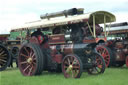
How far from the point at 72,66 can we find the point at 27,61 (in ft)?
7.36

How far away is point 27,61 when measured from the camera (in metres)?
9.25

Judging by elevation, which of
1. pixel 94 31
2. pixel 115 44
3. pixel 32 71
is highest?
pixel 94 31

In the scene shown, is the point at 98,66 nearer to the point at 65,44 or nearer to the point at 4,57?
the point at 65,44

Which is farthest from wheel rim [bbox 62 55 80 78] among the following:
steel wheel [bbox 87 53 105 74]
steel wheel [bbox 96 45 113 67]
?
steel wheel [bbox 96 45 113 67]

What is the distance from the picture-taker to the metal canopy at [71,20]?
26.3ft

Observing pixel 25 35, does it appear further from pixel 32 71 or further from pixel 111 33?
pixel 111 33

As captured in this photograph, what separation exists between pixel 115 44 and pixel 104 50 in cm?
64

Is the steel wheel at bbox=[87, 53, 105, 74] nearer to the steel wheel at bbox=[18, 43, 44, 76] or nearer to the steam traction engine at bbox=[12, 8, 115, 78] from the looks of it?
the steam traction engine at bbox=[12, 8, 115, 78]

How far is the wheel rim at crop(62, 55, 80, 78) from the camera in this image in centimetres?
772

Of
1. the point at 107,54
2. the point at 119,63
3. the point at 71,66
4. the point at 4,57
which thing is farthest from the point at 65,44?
the point at 119,63

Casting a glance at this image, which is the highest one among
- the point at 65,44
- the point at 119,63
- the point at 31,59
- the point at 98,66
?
the point at 65,44

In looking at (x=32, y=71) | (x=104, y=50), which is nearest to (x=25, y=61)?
(x=32, y=71)

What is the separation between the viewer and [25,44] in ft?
30.9

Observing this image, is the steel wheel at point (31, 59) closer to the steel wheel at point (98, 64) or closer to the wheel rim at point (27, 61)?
the wheel rim at point (27, 61)
